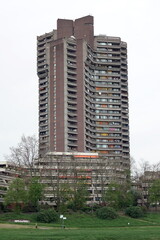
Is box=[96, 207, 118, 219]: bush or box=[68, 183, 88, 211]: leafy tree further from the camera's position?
box=[68, 183, 88, 211]: leafy tree

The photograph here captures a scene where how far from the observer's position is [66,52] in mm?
191375

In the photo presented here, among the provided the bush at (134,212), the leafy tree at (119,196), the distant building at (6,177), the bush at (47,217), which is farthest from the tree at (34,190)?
the bush at (134,212)

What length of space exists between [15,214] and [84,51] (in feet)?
355

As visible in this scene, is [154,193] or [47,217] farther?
[154,193]

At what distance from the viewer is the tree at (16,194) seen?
4055 inches

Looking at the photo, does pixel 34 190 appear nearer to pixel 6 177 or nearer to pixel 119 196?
pixel 119 196

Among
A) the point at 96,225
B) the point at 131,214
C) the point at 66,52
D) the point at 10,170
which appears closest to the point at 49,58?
the point at 66,52

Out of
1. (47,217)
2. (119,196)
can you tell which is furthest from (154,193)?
(47,217)

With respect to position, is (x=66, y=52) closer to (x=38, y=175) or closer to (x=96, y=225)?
(x=38, y=175)

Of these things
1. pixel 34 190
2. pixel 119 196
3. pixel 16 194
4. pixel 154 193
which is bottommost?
pixel 119 196

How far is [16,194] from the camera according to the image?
338 ft

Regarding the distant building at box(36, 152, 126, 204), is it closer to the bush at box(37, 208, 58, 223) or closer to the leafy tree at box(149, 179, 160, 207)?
the leafy tree at box(149, 179, 160, 207)

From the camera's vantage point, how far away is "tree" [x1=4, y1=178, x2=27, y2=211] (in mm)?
103000

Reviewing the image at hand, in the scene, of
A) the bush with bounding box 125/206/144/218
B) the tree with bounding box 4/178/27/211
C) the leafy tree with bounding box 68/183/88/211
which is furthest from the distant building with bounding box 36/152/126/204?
the bush with bounding box 125/206/144/218
